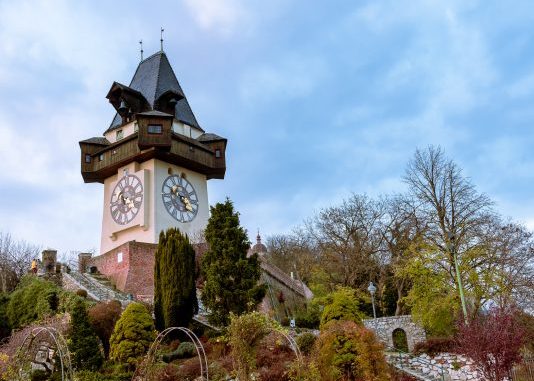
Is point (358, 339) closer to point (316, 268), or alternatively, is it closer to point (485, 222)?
point (485, 222)

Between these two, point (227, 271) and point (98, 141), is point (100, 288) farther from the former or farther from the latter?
point (98, 141)

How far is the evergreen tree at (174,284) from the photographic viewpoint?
20844 mm

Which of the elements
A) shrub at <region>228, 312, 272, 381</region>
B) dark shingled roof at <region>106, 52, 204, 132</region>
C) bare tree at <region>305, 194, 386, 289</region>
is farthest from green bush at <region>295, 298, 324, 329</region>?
shrub at <region>228, 312, 272, 381</region>

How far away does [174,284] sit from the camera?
21.4 m

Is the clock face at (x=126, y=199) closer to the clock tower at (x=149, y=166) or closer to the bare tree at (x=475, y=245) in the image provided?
the clock tower at (x=149, y=166)

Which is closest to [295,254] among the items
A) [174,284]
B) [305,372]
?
[174,284]

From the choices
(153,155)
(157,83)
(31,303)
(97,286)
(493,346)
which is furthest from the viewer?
(157,83)

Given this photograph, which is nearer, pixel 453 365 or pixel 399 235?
pixel 453 365

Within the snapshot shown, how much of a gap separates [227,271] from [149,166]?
13.4 m


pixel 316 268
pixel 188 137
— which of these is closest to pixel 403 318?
pixel 316 268

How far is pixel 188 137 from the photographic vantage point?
112ft

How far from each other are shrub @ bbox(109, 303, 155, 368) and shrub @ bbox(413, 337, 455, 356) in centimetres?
904

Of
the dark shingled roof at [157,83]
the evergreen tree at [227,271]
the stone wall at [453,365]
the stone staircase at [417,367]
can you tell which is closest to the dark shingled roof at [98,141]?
the dark shingled roof at [157,83]

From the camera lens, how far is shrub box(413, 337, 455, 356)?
→ 20.0 m
